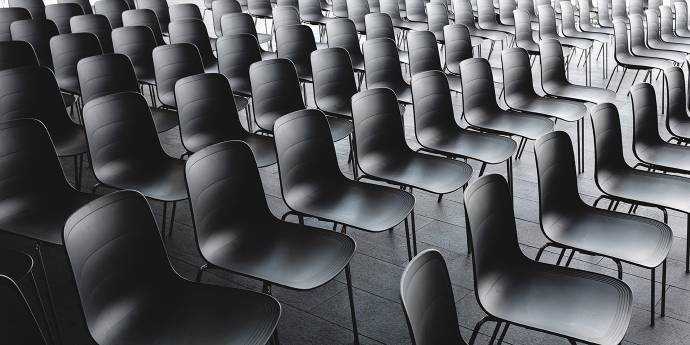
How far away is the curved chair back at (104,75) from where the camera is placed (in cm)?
501

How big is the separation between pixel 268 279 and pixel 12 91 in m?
2.60

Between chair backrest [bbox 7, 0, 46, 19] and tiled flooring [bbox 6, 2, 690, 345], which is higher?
chair backrest [bbox 7, 0, 46, 19]

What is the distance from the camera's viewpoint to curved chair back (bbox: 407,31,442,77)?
244 inches


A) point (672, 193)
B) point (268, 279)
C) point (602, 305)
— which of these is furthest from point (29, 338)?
point (672, 193)

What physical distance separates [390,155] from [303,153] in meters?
0.76

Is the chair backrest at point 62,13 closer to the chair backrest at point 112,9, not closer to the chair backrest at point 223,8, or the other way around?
the chair backrest at point 112,9

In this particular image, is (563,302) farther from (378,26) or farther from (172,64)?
(378,26)

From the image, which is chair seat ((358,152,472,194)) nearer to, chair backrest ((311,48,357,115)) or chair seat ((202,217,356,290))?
chair seat ((202,217,356,290))

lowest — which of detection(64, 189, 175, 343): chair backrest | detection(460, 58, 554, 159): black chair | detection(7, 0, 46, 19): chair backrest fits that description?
detection(7, 0, 46, 19): chair backrest

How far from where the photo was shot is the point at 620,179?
4207 mm

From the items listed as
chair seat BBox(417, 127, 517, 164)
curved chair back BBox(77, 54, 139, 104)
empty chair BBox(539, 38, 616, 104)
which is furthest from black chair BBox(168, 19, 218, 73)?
empty chair BBox(539, 38, 616, 104)

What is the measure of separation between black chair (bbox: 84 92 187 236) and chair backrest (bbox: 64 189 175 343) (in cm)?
103

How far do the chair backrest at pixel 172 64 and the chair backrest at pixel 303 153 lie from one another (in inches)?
76.2

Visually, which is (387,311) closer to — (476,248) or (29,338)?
(476,248)
